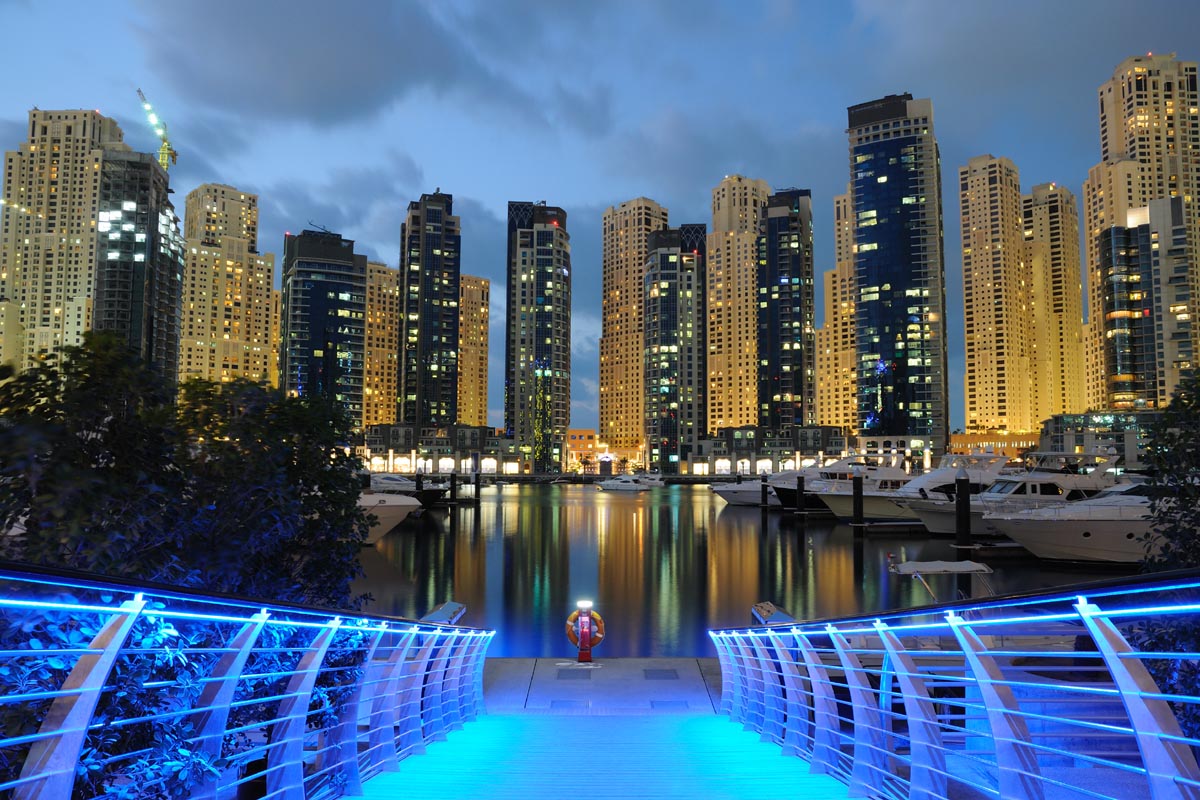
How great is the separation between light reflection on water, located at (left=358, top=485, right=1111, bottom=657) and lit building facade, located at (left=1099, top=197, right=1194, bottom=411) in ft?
408

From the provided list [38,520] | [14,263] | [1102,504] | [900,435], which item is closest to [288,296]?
[14,263]

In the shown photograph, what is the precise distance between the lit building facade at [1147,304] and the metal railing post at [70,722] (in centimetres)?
16900

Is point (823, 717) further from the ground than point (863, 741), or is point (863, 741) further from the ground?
point (863, 741)

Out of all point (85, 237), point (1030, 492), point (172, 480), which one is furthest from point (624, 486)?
point (85, 237)

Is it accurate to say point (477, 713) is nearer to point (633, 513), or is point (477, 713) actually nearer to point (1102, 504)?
point (1102, 504)

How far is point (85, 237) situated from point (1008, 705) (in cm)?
19407

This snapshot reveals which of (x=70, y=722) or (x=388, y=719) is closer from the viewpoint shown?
(x=70, y=722)

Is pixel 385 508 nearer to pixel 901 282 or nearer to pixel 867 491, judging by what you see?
pixel 867 491

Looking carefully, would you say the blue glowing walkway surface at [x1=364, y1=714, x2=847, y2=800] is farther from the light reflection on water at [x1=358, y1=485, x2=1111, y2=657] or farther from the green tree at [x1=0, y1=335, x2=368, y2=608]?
the light reflection on water at [x1=358, y1=485, x2=1111, y2=657]

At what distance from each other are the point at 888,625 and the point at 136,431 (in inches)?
226

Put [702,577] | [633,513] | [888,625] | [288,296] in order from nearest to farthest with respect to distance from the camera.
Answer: [888,625], [702,577], [633,513], [288,296]

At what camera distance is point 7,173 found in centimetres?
16988

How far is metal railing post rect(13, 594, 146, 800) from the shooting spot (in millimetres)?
2133

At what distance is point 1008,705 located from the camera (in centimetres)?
285
